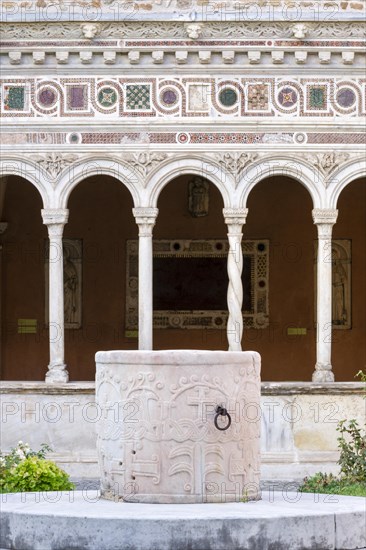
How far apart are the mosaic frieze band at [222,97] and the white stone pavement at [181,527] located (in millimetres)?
Result: 8469

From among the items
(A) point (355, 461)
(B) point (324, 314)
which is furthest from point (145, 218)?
(A) point (355, 461)

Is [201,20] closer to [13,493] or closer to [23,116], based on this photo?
[23,116]

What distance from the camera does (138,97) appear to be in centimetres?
1959

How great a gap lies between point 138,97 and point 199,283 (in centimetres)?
412

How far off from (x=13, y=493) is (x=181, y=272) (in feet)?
33.7

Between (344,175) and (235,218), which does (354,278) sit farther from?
(235,218)

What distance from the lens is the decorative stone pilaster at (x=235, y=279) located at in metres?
19.4

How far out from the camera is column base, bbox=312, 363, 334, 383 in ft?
63.6

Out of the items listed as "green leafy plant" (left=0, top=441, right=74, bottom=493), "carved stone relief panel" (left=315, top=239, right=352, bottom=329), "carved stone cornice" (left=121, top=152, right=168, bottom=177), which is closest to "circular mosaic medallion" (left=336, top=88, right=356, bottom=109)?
"carved stone cornice" (left=121, top=152, right=168, bottom=177)

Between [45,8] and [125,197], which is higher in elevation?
[45,8]

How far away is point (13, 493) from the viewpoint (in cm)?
1298

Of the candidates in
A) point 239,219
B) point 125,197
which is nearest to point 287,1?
point 239,219

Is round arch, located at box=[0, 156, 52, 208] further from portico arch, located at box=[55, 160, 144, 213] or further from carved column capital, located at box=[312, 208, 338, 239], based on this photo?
carved column capital, located at box=[312, 208, 338, 239]

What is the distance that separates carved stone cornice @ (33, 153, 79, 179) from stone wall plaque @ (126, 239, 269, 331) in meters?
3.53
